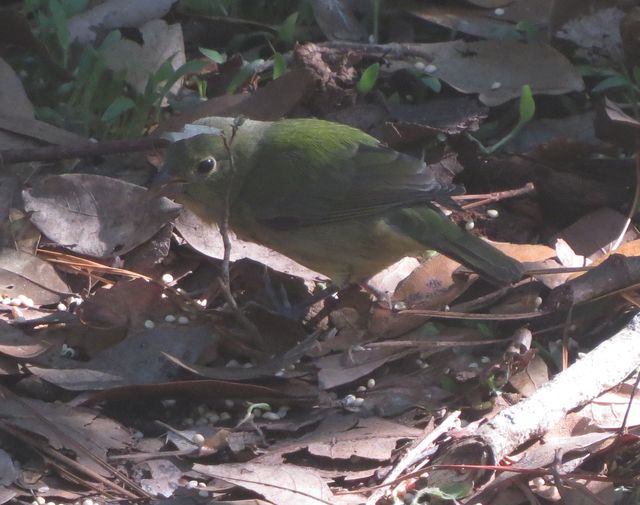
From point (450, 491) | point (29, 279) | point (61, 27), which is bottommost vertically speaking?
point (29, 279)

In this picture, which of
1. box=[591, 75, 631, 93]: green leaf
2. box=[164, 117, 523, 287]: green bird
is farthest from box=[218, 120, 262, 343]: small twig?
box=[591, 75, 631, 93]: green leaf

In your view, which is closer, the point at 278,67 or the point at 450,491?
the point at 450,491

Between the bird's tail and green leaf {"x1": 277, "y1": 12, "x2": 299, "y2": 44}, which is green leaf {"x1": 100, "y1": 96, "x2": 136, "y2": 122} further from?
the bird's tail

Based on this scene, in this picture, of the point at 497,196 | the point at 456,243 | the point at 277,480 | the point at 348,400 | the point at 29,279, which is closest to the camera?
the point at 277,480

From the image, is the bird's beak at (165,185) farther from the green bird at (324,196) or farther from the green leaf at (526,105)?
the green leaf at (526,105)

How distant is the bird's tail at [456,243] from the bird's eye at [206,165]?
856 mm

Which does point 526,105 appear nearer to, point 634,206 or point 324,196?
point 634,206

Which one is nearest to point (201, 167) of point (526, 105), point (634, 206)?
point (526, 105)

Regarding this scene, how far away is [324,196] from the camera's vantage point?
519cm

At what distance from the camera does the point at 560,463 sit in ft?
12.7

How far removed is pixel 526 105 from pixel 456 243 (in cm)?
113

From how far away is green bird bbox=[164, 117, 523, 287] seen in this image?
5.02 metres

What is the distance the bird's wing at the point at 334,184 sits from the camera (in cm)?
504

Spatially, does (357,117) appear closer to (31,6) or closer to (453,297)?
(453,297)
